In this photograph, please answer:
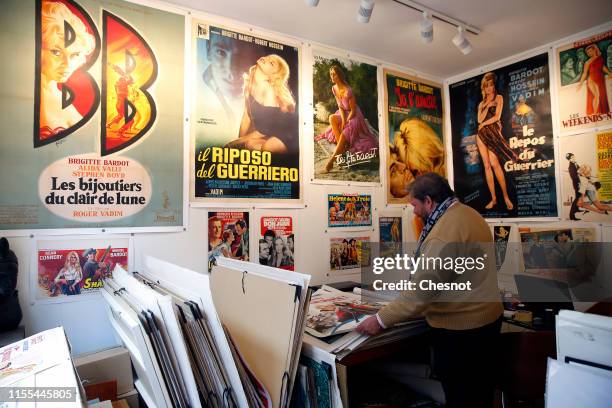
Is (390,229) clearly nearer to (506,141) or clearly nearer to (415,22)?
(506,141)

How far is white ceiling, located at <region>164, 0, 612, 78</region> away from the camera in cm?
200

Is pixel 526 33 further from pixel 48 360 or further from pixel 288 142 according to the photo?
pixel 48 360

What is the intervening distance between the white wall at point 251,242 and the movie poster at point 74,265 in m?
0.04

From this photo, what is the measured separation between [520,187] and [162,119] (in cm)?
257

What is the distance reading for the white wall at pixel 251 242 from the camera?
1.57m

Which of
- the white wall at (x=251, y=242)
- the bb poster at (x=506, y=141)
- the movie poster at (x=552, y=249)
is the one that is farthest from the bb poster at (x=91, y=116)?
the movie poster at (x=552, y=249)

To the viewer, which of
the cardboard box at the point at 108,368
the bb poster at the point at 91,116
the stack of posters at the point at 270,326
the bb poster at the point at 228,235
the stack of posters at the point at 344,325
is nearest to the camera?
the stack of posters at the point at 270,326

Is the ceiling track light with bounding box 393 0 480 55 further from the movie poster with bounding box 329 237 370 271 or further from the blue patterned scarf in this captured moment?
the movie poster with bounding box 329 237 370 271

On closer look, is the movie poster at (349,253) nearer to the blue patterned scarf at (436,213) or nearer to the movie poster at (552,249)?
the blue patterned scarf at (436,213)

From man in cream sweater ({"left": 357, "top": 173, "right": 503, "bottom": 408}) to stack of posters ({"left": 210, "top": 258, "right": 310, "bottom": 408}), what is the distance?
0.56 m

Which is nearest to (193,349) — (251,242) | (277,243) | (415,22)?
(251,242)

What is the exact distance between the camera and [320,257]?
2.39m

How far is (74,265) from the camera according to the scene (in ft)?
5.35

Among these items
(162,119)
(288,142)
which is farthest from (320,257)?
(162,119)
